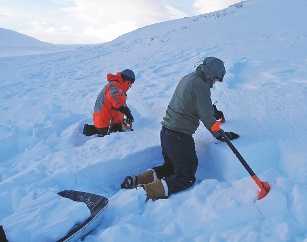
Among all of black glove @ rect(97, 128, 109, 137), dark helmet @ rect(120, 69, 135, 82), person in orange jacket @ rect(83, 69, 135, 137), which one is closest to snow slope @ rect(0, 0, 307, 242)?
person in orange jacket @ rect(83, 69, 135, 137)

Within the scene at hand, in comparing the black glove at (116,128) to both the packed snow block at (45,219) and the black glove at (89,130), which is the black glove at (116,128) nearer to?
the black glove at (89,130)

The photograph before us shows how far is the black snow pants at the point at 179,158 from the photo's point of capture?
5.59 metres

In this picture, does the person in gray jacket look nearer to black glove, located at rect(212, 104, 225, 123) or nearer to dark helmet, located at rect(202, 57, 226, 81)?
dark helmet, located at rect(202, 57, 226, 81)

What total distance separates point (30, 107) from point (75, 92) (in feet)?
3.84

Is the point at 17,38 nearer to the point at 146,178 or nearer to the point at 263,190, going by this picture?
the point at 146,178

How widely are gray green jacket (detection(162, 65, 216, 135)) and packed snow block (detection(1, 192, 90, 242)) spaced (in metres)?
1.61

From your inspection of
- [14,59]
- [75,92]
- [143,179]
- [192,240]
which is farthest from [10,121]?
[14,59]

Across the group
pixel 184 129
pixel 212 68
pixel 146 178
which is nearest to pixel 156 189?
pixel 146 178

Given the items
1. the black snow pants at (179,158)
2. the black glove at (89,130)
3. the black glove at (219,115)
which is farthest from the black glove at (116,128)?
the black snow pants at (179,158)

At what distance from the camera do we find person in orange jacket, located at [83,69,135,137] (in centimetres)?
757

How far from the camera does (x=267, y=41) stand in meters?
11.4

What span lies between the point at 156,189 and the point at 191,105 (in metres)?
1.03

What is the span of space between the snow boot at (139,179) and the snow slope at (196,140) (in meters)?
0.19

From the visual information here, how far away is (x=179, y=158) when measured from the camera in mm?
A: 5766
